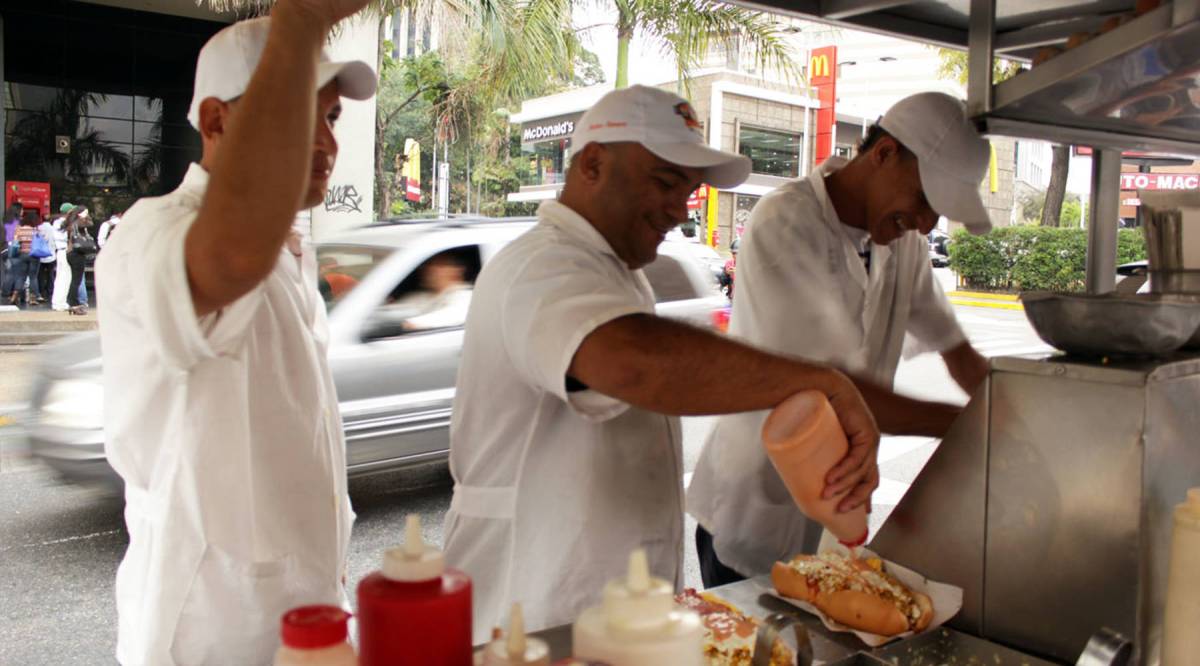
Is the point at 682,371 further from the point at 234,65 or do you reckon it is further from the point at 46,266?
the point at 46,266

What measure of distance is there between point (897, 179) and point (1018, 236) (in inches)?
869

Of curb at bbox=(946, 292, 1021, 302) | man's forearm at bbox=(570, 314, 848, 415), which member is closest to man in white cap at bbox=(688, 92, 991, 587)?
man's forearm at bbox=(570, 314, 848, 415)

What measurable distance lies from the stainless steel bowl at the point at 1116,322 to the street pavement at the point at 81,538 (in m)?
1.23

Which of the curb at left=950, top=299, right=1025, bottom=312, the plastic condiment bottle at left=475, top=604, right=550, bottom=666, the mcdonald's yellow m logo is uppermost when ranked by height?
the mcdonald's yellow m logo

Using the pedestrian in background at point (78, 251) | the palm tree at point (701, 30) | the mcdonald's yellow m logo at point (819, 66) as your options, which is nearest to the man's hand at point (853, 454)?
the palm tree at point (701, 30)

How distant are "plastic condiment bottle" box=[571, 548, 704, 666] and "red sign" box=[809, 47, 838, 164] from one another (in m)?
27.5

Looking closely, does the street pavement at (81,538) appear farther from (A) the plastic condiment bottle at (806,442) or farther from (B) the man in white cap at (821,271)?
(A) the plastic condiment bottle at (806,442)

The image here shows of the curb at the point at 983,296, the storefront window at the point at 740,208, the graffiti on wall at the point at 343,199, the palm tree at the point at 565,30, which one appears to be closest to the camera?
the palm tree at the point at 565,30

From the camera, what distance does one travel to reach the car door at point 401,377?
17.4ft

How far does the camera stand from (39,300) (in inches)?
647

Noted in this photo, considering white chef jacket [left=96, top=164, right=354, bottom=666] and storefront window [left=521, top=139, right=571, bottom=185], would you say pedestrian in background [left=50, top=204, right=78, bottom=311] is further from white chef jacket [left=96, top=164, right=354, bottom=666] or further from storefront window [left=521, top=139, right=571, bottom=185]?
storefront window [left=521, top=139, right=571, bottom=185]

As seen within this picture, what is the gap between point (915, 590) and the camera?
1.78 m

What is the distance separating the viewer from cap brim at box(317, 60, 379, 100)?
1.71 metres

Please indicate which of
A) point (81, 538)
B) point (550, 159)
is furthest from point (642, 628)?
point (550, 159)
